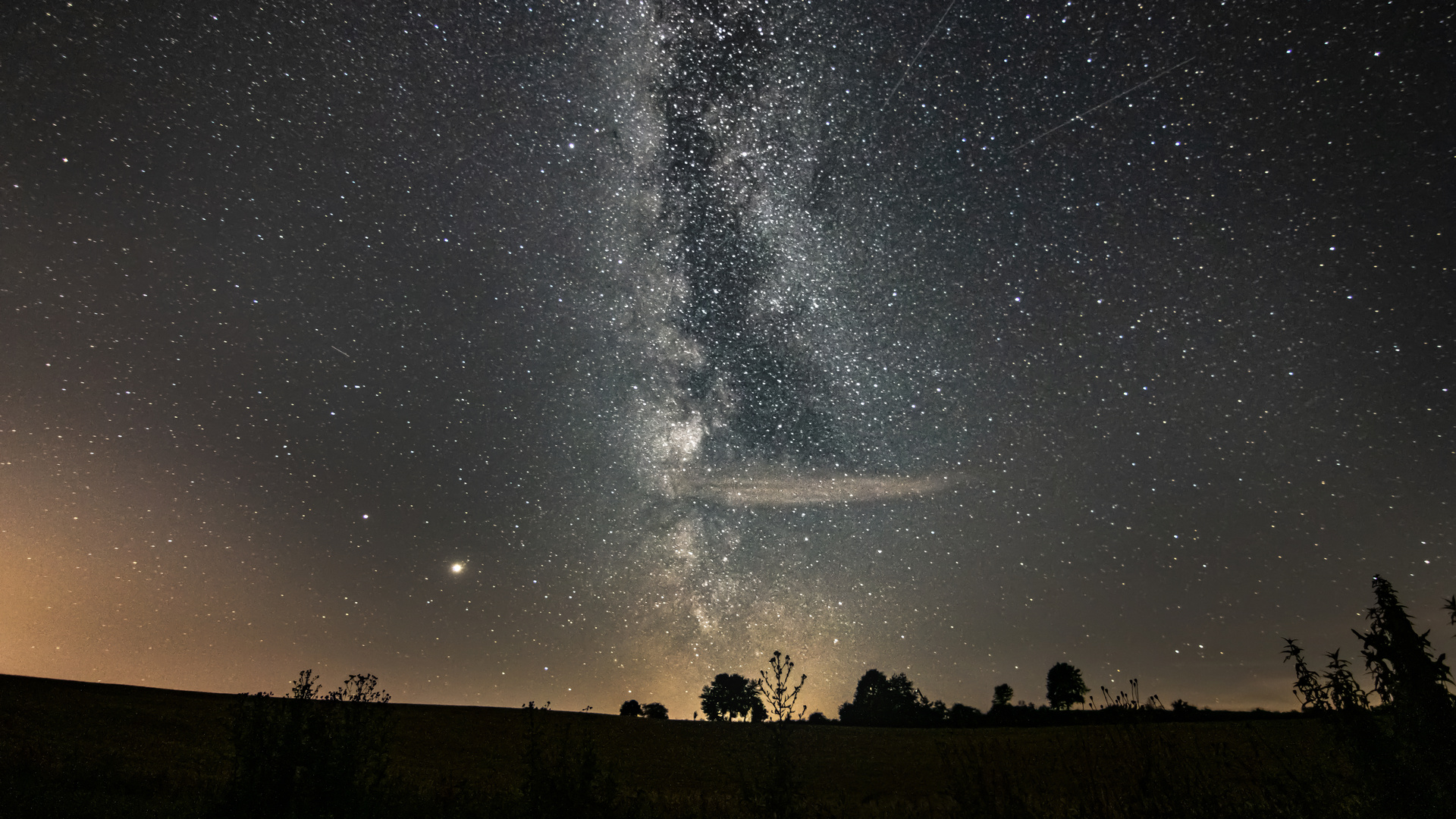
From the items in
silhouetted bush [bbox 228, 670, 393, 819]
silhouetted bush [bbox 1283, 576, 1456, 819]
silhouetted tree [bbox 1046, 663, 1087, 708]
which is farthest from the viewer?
silhouetted tree [bbox 1046, 663, 1087, 708]

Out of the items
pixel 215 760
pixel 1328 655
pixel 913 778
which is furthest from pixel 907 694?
pixel 1328 655

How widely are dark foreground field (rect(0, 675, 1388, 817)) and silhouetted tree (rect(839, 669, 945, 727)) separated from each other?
34.2 meters

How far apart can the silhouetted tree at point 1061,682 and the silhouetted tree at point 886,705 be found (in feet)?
69.9

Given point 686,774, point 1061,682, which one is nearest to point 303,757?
point 686,774

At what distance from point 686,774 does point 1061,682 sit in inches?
3047

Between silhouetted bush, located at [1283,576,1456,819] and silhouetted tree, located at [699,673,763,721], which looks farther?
silhouetted tree, located at [699,673,763,721]

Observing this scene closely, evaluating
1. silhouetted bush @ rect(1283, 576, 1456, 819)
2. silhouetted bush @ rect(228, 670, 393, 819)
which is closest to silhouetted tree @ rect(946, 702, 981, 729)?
silhouetted bush @ rect(1283, 576, 1456, 819)

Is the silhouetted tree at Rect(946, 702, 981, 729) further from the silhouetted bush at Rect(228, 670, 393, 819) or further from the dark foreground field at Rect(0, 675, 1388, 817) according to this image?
the silhouetted bush at Rect(228, 670, 393, 819)

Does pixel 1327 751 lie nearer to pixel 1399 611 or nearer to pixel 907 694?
pixel 1399 611

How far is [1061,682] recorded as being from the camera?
265 feet

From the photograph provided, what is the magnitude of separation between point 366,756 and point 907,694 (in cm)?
6491

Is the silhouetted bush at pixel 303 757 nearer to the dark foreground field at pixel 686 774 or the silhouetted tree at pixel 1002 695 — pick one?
the dark foreground field at pixel 686 774

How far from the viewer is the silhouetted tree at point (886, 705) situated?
57719 millimetres

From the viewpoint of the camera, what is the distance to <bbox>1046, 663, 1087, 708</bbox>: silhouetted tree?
255 ft
